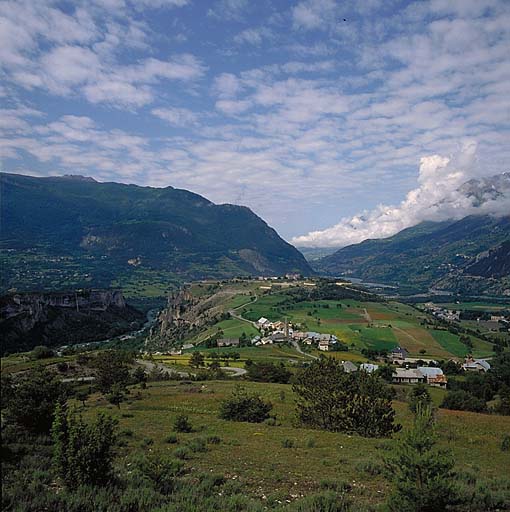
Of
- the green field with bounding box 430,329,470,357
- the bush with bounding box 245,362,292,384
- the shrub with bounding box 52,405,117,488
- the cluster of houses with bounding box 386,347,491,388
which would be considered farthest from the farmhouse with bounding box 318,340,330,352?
the shrub with bounding box 52,405,117,488

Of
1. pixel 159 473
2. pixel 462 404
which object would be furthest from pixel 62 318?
pixel 159 473

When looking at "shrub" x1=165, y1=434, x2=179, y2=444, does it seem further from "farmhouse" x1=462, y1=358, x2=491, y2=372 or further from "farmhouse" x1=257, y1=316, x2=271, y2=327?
"farmhouse" x1=257, y1=316, x2=271, y2=327

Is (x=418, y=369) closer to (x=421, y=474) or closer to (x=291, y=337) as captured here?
(x=291, y=337)

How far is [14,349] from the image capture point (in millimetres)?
96500

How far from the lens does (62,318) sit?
126125mm

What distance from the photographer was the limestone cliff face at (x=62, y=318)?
103438 mm

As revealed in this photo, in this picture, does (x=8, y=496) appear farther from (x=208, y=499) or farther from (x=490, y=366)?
(x=490, y=366)

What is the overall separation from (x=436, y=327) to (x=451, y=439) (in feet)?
365

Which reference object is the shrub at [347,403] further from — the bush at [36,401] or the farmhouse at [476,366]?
the farmhouse at [476,366]

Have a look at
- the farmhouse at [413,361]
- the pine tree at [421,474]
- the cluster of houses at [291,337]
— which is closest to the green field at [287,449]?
the pine tree at [421,474]

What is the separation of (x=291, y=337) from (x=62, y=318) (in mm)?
73892

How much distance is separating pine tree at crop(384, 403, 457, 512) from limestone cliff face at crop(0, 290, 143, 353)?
319 ft

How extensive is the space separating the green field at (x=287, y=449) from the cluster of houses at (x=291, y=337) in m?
63.7

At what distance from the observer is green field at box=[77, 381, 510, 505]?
13609 millimetres
